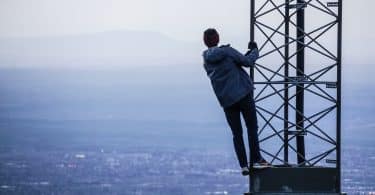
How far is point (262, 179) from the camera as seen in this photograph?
13.9 meters

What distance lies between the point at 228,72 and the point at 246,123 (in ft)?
2.49

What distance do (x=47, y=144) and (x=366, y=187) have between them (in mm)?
84229

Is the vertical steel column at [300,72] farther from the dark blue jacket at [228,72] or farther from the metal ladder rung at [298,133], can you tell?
the dark blue jacket at [228,72]

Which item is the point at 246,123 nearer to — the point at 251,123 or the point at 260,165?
the point at 251,123

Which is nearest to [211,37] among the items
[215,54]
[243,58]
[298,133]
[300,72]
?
[215,54]

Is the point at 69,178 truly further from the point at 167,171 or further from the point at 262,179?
the point at 262,179

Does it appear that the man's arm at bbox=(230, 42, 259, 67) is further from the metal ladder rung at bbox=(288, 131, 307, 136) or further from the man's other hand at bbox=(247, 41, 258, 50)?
the metal ladder rung at bbox=(288, 131, 307, 136)

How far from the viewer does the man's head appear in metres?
12.8

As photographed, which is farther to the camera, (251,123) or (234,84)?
(251,123)

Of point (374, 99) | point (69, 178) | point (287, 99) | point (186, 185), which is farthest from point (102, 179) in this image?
point (287, 99)

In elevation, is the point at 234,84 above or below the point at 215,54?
below

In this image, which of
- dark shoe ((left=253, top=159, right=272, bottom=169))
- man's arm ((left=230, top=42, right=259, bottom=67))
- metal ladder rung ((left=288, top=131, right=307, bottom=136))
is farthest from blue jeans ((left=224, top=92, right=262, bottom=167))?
metal ladder rung ((left=288, top=131, right=307, bottom=136))

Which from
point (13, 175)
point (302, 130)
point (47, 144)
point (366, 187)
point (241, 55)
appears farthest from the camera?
point (47, 144)

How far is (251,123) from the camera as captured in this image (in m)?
13.4
